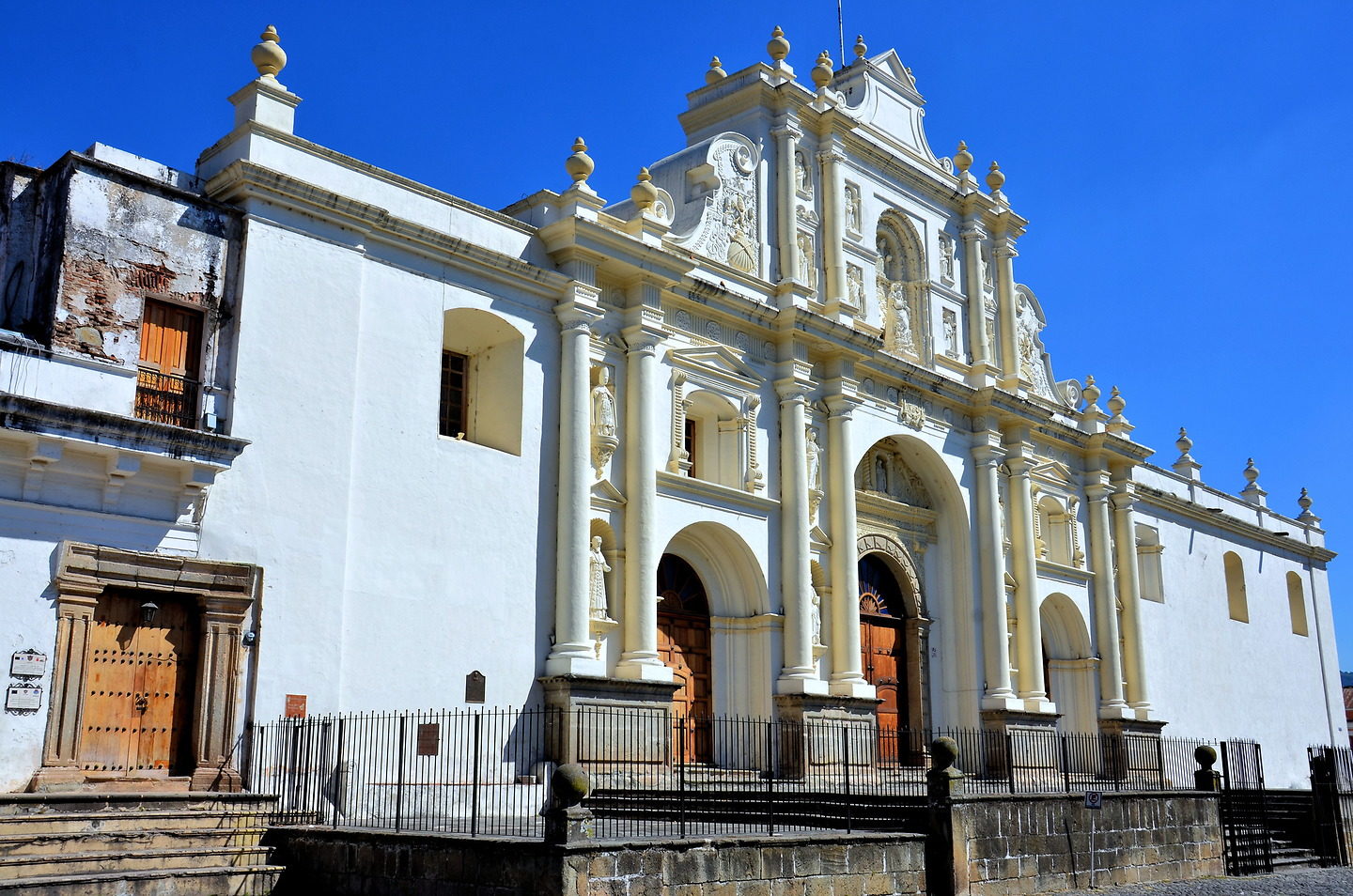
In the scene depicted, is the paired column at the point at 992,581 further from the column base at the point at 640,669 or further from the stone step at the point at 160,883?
the stone step at the point at 160,883

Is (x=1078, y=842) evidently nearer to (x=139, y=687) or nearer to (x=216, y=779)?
(x=216, y=779)

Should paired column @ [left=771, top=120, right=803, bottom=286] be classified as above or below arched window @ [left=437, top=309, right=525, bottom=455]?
above

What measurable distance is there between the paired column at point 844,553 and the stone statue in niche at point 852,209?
3560 mm

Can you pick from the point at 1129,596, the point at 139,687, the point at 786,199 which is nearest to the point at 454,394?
the point at 139,687

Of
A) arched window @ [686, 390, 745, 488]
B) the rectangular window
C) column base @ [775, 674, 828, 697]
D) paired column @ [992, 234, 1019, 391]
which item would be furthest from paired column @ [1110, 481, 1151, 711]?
the rectangular window

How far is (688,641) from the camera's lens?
68.5 ft

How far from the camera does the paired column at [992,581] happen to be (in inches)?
978

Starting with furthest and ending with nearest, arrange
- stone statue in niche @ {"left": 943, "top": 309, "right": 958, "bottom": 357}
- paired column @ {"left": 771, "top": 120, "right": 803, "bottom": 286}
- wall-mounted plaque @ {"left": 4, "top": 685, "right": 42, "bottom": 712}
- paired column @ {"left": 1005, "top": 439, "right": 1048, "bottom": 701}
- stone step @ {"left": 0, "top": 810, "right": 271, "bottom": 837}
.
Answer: stone statue in niche @ {"left": 943, "top": 309, "right": 958, "bottom": 357}
paired column @ {"left": 1005, "top": 439, "right": 1048, "bottom": 701}
paired column @ {"left": 771, "top": 120, "right": 803, "bottom": 286}
wall-mounted plaque @ {"left": 4, "top": 685, "right": 42, "bottom": 712}
stone step @ {"left": 0, "top": 810, "right": 271, "bottom": 837}

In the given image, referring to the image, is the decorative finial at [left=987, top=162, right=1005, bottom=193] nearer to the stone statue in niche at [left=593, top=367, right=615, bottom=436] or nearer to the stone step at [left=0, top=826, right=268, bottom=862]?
the stone statue in niche at [left=593, top=367, right=615, bottom=436]

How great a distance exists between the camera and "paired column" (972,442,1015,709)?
24844 mm

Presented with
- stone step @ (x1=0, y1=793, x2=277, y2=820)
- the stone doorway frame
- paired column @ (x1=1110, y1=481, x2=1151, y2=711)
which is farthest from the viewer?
paired column @ (x1=1110, y1=481, x2=1151, y2=711)

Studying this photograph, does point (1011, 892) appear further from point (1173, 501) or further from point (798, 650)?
point (1173, 501)

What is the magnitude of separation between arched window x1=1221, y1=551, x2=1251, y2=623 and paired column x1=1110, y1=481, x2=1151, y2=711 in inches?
294

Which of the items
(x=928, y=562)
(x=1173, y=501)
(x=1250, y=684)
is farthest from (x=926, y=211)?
(x=1250, y=684)
